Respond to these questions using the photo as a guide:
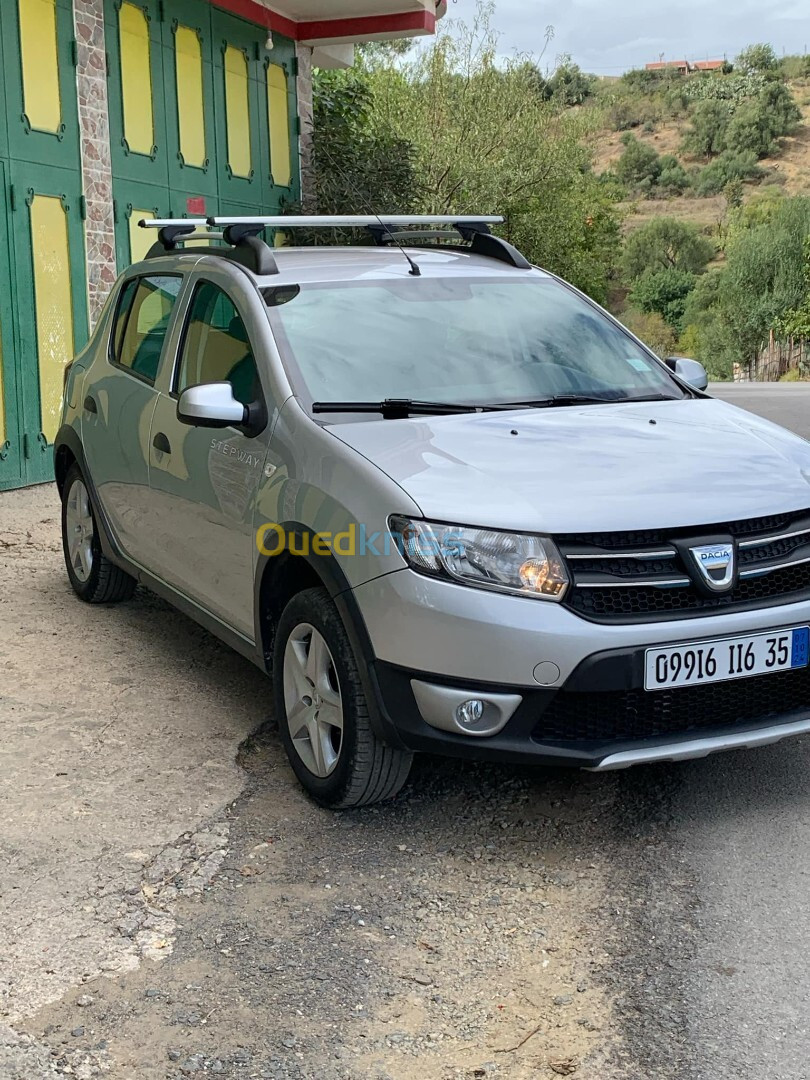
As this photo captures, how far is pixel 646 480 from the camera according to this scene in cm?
362

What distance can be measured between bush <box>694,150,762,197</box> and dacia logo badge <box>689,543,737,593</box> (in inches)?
3914

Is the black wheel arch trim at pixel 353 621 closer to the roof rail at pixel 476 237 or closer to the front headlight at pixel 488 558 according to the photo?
the front headlight at pixel 488 558

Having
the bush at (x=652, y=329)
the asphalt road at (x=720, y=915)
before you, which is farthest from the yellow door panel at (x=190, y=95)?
the bush at (x=652, y=329)

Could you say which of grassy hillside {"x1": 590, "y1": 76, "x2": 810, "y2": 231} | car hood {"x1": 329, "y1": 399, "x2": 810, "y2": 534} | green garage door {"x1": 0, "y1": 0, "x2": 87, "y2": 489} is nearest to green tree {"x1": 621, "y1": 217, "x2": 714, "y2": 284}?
grassy hillside {"x1": 590, "y1": 76, "x2": 810, "y2": 231}

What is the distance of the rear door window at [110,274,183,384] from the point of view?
536 cm

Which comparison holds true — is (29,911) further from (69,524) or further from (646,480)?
(69,524)

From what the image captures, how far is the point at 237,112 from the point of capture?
44.5 ft

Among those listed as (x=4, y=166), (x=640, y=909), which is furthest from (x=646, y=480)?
(x=4, y=166)

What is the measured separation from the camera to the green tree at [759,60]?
386ft

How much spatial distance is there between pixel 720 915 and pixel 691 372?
2573 mm

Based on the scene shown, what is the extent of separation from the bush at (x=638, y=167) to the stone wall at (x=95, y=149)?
94510 mm

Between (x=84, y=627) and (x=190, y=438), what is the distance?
176 centimetres

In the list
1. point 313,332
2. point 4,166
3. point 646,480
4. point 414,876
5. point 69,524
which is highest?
point 4,166

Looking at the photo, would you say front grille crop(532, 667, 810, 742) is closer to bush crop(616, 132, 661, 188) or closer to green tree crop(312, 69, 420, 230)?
green tree crop(312, 69, 420, 230)
